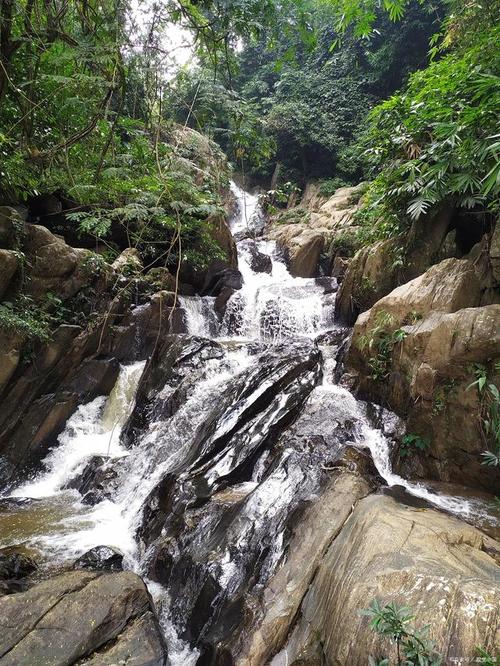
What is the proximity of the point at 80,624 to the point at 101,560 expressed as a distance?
1310 millimetres

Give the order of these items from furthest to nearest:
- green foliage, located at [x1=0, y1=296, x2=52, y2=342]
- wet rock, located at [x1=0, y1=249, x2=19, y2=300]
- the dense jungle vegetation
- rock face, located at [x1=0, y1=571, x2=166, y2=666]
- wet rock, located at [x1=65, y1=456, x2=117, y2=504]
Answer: wet rock, located at [x1=0, y1=249, x2=19, y2=300]
green foliage, located at [x1=0, y1=296, x2=52, y2=342]
wet rock, located at [x1=65, y1=456, x2=117, y2=504]
the dense jungle vegetation
rock face, located at [x1=0, y1=571, x2=166, y2=666]

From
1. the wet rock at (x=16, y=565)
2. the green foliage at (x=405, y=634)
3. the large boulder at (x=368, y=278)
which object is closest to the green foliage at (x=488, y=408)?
the green foliage at (x=405, y=634)

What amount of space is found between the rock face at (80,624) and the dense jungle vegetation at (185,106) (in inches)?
136

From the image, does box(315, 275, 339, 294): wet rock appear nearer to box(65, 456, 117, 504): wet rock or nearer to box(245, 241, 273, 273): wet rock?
box(245, 241, 273, 273): wet rock

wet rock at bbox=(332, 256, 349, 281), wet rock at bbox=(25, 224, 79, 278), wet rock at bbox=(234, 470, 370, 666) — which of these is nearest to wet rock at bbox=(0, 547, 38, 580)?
wet rock at bbox=(234, 470, 370, 666)

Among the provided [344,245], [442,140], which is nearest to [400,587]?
[442,140]

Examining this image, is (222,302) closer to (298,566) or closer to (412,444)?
(412,444)

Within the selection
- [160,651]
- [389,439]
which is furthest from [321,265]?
[160,651]

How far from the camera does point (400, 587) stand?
2535mm

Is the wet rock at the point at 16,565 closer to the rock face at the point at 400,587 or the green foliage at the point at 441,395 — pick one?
the rock face at the point at 400,587

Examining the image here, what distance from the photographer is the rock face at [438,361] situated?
5191mm

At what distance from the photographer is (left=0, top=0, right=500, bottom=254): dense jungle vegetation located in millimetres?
3605

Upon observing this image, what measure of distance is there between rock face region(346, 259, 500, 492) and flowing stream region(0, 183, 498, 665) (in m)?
0.46

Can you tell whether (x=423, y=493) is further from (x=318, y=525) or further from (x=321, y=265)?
(x=321, y=265)
